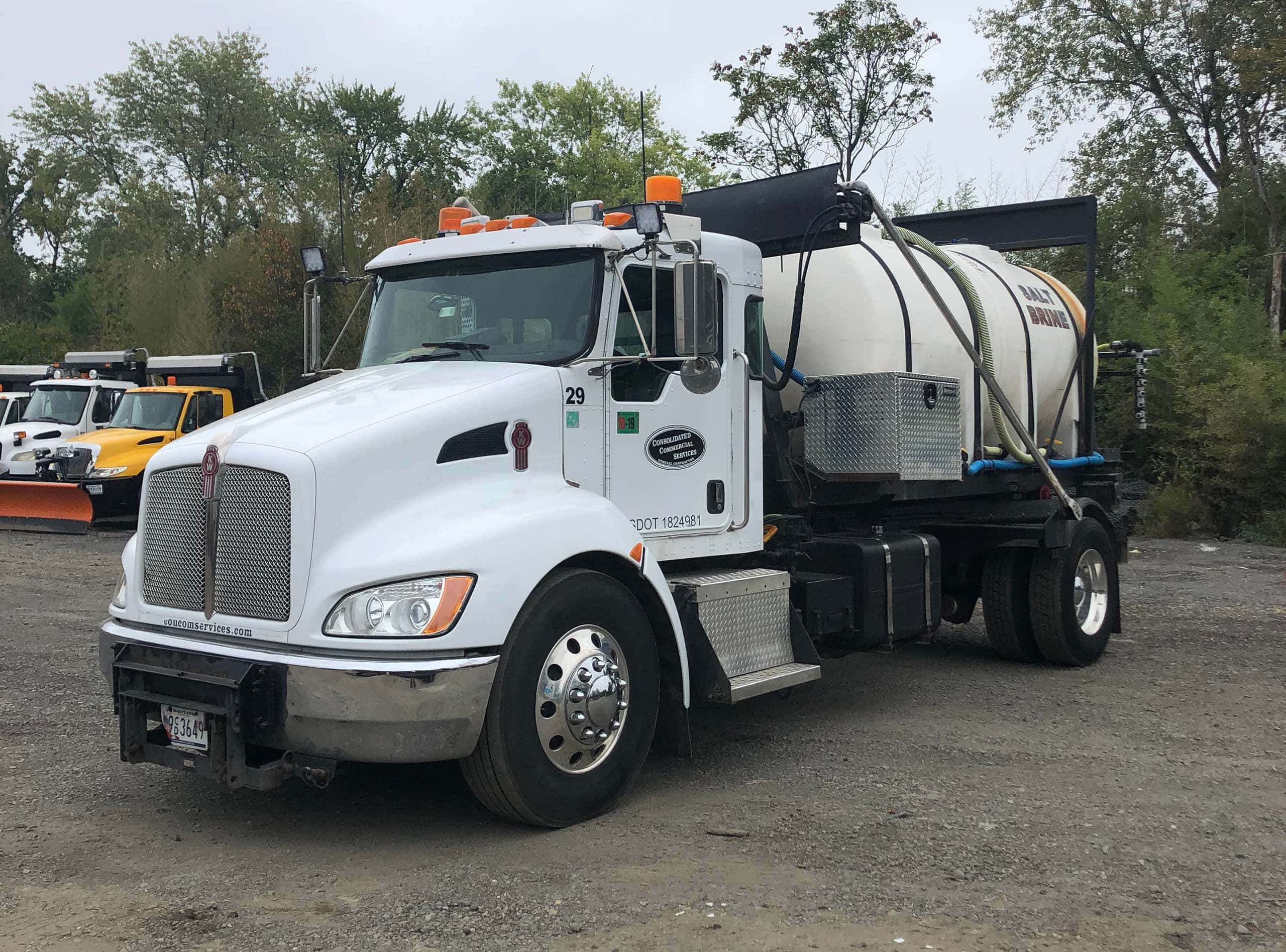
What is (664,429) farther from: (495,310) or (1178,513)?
(1178,513)

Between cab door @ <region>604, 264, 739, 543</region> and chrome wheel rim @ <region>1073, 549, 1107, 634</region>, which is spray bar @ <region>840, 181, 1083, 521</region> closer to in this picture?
chrome wheel rim @ <region>1073, 549, 1107, 634</region>

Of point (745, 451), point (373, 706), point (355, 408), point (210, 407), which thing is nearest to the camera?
point (373, 706)

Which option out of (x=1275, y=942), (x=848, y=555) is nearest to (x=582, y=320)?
(x=848, y=555)

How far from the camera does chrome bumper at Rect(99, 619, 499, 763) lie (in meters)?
4.80

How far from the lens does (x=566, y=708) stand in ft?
17.5

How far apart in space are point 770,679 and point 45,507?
15.8 metres

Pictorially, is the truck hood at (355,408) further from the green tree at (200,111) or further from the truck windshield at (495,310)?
the green tree at (200,111)

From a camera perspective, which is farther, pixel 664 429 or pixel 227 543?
pixel 664 429

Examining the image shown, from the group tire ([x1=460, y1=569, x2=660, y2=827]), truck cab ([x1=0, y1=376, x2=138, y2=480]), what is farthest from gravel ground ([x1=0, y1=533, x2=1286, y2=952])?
truck cab ([x1=0, y1=376, x2=138, y2=480])

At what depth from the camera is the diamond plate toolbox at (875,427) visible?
25.0 feet

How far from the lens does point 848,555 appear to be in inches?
296

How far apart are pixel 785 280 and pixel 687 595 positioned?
2771 millimetres

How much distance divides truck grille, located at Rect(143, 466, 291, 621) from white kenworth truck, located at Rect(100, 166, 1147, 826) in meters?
0.01

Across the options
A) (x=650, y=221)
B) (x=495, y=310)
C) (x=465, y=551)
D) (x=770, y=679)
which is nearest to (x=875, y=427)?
(x=770, y=679)
